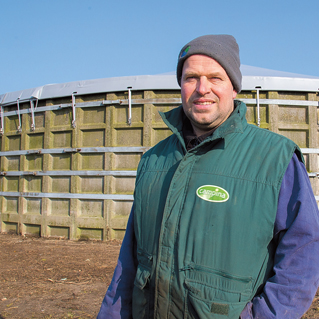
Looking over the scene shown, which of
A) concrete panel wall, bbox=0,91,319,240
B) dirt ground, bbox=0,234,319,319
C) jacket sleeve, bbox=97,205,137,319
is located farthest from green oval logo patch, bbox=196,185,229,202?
concrete panel wall, bbox=0,91,319,240

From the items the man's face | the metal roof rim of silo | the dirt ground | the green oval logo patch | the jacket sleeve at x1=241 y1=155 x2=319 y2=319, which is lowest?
the dirt ground

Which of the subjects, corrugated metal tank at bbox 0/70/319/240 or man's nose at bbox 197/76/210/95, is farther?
corrugated metal tank at bbox 0/70/319/240

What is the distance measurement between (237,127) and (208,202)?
1.24 feet

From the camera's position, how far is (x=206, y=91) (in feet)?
4.96

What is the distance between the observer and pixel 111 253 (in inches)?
217

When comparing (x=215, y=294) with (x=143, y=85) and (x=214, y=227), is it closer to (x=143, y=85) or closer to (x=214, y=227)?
(x=214, y=227)

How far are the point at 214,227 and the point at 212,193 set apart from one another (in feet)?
0.45

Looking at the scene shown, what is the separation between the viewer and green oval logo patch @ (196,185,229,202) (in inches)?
52.1

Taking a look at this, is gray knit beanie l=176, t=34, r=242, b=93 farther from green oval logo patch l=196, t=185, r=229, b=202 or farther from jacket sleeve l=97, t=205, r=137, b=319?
jacket sleeve l=97, t=205, r=137, b=319

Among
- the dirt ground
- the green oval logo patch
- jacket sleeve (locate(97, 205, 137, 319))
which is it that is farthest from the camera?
the dirt ground

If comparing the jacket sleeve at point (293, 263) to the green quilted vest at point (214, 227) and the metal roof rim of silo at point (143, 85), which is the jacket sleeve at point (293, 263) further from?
the metal roof rim of silo at point (143, 85)

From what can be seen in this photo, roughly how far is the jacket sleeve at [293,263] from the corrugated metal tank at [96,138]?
480cm

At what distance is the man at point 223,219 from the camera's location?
124cm

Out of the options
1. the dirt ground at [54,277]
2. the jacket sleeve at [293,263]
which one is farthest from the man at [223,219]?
the dirt ground at [54,277]
